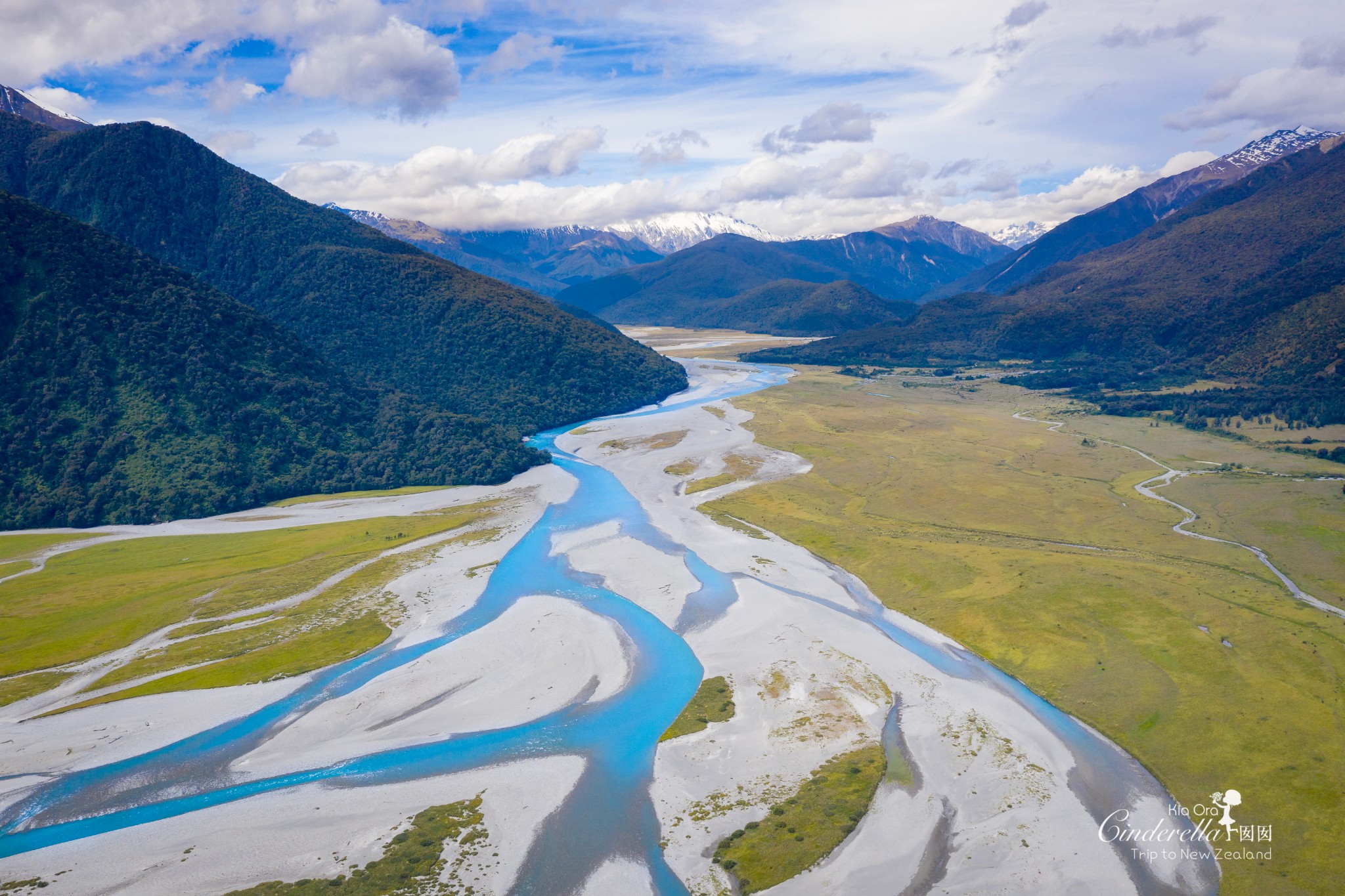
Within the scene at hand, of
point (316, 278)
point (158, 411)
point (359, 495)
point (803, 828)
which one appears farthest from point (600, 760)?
point (316, 278)

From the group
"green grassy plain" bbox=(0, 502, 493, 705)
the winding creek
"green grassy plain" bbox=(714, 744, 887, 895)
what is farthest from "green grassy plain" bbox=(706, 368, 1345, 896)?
"green grassy plain" bbox=(0, 502, 493, 705)

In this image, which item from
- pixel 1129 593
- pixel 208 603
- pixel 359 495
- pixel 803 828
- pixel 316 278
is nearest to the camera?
pixel 803 828

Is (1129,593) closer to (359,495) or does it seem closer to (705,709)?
(705,709)

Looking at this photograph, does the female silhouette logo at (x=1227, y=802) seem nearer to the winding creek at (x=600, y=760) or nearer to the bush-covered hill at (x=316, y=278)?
the winding creek at (x=600, y=760)

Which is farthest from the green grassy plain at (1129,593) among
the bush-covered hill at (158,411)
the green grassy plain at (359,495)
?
the bush-covered hill at (158,411)

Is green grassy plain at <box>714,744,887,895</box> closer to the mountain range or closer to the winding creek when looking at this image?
the winding creek
